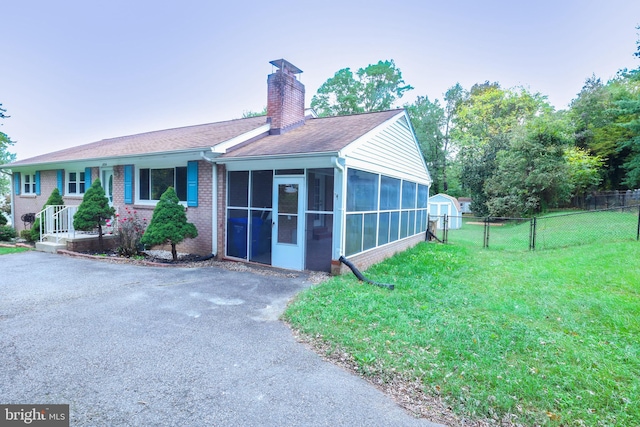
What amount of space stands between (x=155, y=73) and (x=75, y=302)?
17055 mm

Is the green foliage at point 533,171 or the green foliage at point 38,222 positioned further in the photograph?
the green foliage at point 533,171

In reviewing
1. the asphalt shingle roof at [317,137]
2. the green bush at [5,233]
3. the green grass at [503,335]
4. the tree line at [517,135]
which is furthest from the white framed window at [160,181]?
the tree line at [517,135]

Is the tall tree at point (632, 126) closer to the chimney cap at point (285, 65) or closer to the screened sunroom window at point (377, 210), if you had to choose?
the screened sunroom window at point (377, 210)

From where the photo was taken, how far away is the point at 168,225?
7.48 meters

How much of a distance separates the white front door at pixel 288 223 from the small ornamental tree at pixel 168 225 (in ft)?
7.37

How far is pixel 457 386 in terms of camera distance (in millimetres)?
2834

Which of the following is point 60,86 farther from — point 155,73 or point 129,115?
point 129,115

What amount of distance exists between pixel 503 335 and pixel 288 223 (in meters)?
4.83

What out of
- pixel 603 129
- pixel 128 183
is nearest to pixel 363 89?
pixel 603 129

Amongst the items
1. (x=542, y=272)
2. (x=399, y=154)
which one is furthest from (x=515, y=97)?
(x=542, y=272)

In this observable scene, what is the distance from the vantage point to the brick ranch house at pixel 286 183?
7078 mm

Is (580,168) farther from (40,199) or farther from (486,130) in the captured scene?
(40,199)

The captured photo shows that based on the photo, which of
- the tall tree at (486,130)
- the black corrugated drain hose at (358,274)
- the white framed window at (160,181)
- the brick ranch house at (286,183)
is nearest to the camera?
the black corrugated drain hose at (358,274)

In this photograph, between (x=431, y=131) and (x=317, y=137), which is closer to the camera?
(x=317, y=137)
